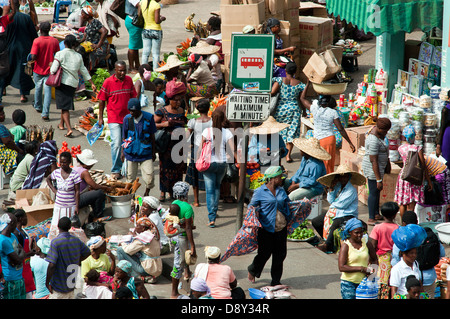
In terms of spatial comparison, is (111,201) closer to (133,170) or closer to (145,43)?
(133,170)

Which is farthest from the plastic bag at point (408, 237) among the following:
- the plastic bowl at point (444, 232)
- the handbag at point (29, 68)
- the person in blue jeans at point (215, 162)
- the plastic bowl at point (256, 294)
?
the handbag at point (29, 68)

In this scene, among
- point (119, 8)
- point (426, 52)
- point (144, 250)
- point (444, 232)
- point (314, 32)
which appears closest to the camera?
point (144, 250)

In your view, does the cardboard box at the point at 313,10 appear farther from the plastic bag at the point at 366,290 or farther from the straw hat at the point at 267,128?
the plastic bag at the point at 366,290

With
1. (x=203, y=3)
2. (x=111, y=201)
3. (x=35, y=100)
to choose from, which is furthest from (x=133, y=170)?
(x=203, y=3)

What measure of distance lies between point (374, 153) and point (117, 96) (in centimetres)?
441

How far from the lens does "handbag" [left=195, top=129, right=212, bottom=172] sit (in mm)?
11656

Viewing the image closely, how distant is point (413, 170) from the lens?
11172 mm

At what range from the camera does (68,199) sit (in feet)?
37.1

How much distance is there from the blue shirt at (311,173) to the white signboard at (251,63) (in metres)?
1.78

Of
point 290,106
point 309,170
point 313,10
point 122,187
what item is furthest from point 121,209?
point 313,10

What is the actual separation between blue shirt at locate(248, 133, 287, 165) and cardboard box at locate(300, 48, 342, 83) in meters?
1.85

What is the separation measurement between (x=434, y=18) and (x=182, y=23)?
10694mm

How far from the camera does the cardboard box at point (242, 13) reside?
1596 cm

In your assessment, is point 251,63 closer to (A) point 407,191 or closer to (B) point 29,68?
(A) point 407,191
